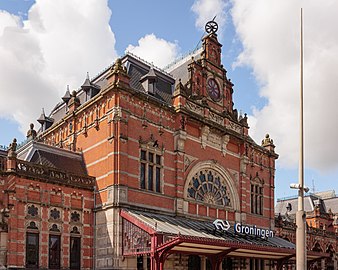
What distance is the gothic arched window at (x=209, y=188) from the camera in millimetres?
32875

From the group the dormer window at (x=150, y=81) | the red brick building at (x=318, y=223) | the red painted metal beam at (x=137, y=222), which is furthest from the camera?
the red brick building at (x=318, y=223)

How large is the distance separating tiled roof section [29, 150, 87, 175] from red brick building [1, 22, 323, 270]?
0.27 feet

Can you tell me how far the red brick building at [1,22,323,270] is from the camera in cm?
2553

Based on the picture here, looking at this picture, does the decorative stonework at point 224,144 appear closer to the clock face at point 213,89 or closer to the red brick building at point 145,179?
the red brick building at point 145,179

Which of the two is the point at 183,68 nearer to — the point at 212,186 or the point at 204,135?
the point at 204,135

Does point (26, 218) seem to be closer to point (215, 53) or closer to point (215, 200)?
point (215, 200)

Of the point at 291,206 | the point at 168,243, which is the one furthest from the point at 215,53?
the point at 291,206

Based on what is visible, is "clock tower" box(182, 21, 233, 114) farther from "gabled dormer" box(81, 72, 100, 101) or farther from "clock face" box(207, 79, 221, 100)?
"gabled dormer" box(81, 72, 100, 101)

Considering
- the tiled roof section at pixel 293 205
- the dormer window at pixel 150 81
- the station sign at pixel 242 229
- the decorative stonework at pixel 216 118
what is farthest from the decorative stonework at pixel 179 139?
the tiled roof section at pixel 293 205

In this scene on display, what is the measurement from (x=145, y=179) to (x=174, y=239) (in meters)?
6.41

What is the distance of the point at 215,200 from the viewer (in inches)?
1362

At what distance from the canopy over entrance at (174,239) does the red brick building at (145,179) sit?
7 cm

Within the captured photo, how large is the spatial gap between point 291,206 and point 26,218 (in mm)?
46913

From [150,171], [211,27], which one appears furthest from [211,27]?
[150,171]
